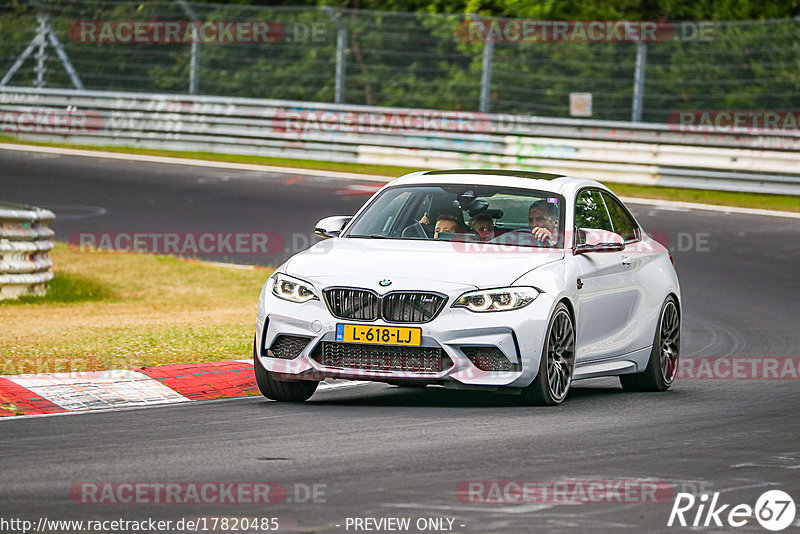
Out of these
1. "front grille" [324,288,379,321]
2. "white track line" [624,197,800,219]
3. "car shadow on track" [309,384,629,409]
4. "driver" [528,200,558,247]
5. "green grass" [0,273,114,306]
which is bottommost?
"green grass" [0,273,114,306]

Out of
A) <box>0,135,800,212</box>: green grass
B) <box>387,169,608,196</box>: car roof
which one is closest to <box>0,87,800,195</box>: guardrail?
<box>0,135,800,212</box>: green grass

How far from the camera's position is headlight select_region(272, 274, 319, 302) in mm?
9414

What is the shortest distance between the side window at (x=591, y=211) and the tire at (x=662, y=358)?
830 mm

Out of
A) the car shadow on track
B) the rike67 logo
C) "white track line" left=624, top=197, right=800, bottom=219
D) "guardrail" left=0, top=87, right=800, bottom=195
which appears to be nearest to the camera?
the rike67 logo

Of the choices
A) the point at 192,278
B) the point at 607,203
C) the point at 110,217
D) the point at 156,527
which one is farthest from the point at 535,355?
the point at 110,217

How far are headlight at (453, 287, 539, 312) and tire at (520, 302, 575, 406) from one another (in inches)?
9.0

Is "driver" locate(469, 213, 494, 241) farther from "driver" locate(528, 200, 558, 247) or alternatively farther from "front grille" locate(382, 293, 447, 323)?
"front grille" locate(382, 293, 447, 323)

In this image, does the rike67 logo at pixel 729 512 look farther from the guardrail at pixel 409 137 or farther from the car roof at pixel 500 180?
the guardrail at pixel 409 137

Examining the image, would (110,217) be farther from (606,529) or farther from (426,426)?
(606,529)

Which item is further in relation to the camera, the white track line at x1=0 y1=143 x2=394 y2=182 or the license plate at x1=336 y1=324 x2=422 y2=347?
the white track line at x1=0 y1=143 x2=394 y2=182

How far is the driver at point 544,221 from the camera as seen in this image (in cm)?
1027

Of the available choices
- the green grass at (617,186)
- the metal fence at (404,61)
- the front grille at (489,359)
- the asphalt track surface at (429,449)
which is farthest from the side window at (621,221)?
the metal fence at (404,61)

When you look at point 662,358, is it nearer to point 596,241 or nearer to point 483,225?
point 596,241

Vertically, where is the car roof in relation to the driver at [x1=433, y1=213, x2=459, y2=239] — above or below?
above
